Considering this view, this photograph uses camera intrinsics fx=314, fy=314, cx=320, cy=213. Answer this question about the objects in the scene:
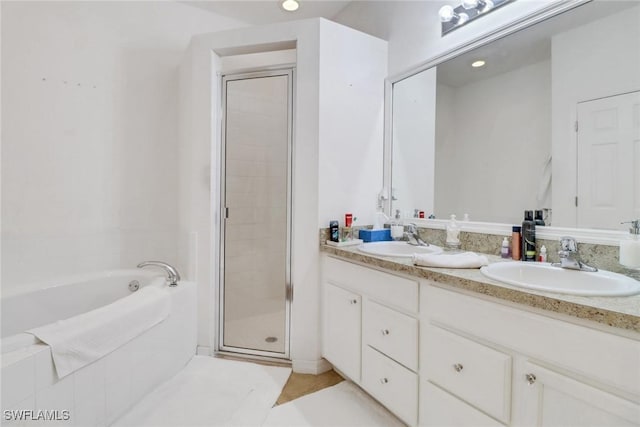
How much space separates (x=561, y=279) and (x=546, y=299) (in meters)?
0.42

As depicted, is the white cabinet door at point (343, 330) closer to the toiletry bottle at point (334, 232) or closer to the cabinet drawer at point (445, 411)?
the toiletry bottle at point (334, 232)

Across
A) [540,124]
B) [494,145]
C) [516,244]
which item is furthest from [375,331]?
[540,124]

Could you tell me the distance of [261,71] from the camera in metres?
2.23

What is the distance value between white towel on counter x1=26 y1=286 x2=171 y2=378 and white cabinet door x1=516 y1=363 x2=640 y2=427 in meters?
1.67

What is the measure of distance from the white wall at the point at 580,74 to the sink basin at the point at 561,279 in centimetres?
29

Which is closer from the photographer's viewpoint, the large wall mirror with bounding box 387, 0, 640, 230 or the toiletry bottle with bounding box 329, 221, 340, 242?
the large wall mirror with bounding box 387, 0, 640, 230

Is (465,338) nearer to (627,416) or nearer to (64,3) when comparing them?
(627,416)

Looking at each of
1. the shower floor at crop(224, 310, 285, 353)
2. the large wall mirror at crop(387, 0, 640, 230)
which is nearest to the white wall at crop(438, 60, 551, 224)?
the large wall mirror at crop(387, 0, 640, 230)

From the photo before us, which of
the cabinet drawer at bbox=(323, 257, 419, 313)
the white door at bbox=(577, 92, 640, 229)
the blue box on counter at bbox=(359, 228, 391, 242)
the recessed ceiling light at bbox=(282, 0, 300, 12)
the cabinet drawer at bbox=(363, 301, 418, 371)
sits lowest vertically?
the cabinet drawer at bbox=(363, 301, 418, 371)

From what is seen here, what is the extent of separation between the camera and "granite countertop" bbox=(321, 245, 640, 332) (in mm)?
795

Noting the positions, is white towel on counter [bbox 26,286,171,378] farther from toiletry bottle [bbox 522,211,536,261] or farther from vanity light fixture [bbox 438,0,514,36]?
vanity light fixture [bbox 438,0,514,36]

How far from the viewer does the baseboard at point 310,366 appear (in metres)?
2.03

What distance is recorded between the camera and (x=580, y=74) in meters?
1.37

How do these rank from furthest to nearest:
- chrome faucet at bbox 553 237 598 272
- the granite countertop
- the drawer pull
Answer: chrome faucet at bbox 553 237 598 272
the drawer pull
the granite countertop
